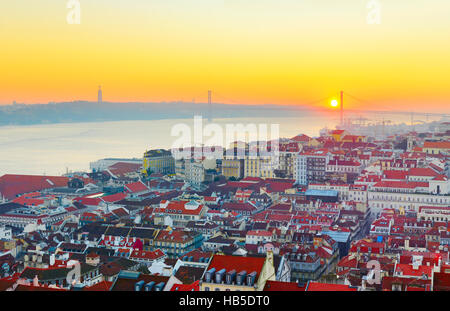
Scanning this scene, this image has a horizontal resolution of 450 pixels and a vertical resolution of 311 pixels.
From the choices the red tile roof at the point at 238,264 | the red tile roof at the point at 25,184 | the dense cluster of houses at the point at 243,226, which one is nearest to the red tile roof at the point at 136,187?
the dense cluster of houses at the point at 243,226

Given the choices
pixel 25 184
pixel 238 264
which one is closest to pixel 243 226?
pixel 238 264

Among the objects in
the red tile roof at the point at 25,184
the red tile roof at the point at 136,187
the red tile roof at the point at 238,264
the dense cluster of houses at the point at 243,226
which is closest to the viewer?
the red tile roof at the point at 238,264

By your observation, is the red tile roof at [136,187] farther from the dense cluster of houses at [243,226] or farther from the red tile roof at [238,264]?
the red tile roof at [238,264]

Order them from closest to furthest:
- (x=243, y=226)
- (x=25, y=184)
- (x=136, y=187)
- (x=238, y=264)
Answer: (x=238, y=264)
(x=243, y=226)
(x=136, y=187)
(x=25, y=184)

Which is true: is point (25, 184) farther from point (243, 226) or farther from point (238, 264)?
point (238, 264)

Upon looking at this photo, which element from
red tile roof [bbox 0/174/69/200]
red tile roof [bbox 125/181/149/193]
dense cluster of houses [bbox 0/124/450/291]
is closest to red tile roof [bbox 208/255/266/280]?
dense cluster of houses [bbox 0/124/450/291]

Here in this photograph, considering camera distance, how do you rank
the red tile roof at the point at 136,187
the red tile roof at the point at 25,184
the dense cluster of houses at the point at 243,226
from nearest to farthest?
the dense cluster of houses at the point at 243,226 < the red tile roof at the point at 136,187 < the red tile roof at the point at 25,184
